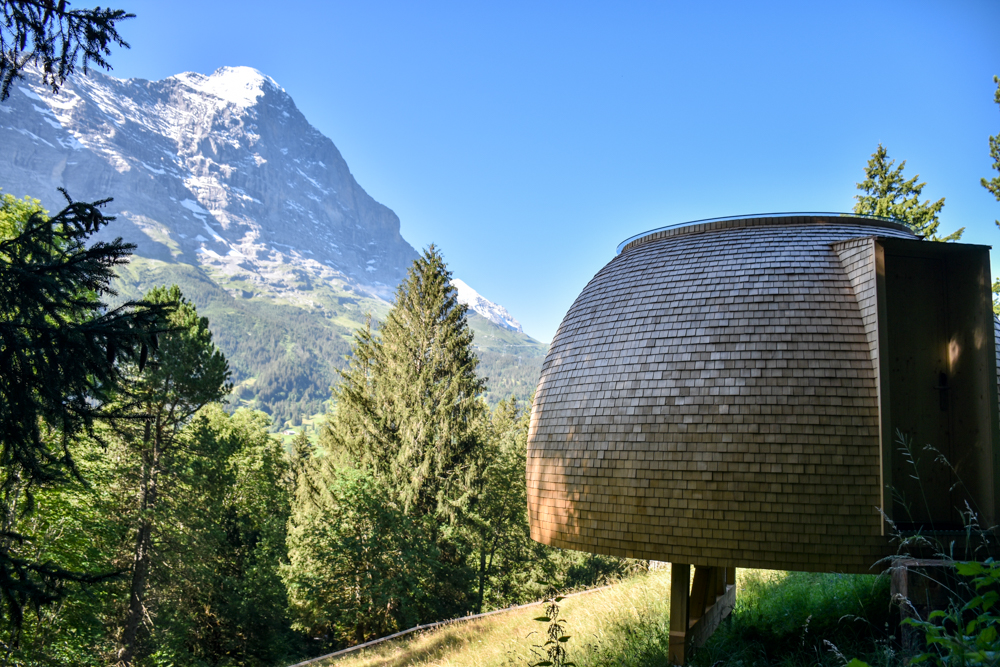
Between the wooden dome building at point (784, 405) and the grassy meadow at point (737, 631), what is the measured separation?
119cm

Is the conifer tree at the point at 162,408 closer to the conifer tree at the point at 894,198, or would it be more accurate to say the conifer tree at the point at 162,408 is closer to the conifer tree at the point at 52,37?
the conifer tree at the point at 52,37

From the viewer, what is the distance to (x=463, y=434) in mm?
22016

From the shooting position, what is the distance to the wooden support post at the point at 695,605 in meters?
7.50

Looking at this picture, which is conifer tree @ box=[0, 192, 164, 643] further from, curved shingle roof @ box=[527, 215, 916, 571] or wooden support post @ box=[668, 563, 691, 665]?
wooden support post @ box=[668, 563, 691, 665]

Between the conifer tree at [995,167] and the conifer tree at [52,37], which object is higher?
the conifer tree at [995,167]

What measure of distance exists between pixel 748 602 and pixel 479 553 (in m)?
19.4

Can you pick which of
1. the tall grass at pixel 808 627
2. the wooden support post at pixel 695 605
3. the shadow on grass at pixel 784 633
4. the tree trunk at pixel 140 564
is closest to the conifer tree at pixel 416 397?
the tree trunk at pixel 140 564

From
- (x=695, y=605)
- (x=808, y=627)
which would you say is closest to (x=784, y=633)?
(x=808, y=627)

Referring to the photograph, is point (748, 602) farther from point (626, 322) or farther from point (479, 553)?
point (479, 553)

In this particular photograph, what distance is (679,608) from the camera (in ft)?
24.9

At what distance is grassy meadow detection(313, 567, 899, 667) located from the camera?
7480 millimetres

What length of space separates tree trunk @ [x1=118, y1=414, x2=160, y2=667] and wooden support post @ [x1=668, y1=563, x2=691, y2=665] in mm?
15815

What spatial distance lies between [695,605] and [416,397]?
14.8 meters

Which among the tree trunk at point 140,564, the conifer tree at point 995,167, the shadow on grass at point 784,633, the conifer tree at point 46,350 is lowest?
the tree trunk at point 140,564
